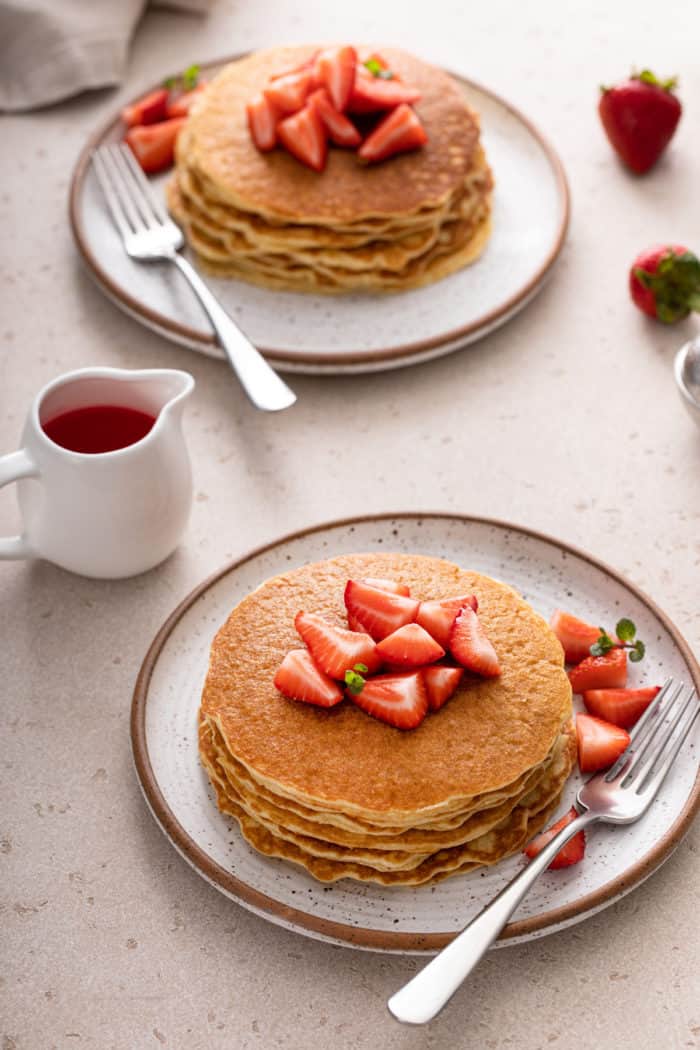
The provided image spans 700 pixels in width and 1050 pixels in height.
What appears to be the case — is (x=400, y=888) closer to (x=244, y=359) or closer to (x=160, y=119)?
(x=244, y=359)

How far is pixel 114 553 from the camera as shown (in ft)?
5.61

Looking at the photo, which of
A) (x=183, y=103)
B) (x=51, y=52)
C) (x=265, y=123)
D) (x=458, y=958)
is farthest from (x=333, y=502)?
(x=51, y=52)

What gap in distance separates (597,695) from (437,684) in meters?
0.25

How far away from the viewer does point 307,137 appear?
2121mm

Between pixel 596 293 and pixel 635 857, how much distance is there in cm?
116

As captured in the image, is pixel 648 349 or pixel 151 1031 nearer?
pixel 151 1031

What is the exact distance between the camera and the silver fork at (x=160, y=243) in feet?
6.35

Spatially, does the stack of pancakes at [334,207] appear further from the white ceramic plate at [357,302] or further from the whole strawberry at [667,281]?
the whole strawberry at [667,281]

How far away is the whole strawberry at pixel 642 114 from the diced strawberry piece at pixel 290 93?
63 centimetres

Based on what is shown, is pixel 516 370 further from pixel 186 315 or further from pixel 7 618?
pixel 7 618

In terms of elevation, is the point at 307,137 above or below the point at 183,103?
above

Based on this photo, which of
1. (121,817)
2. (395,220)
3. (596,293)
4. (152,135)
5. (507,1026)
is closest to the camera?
(507,1026)

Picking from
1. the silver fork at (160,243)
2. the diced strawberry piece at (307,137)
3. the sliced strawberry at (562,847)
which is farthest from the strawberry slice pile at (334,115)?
the sliced strawberry at (562,847)

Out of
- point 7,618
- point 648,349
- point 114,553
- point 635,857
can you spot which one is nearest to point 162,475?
point 114,553
